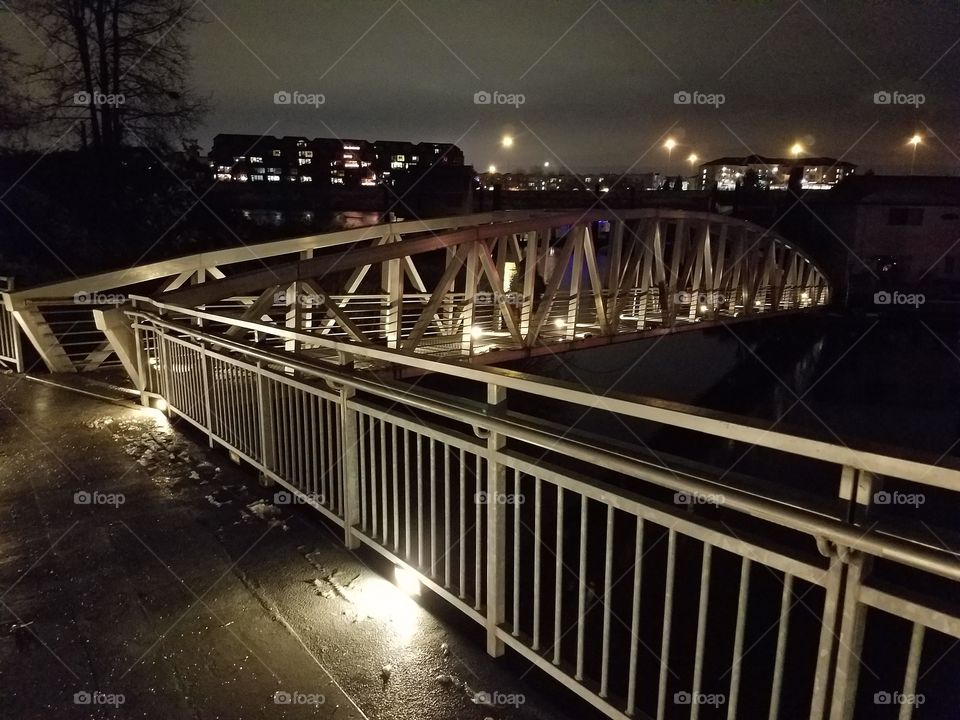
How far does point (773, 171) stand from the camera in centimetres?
7912

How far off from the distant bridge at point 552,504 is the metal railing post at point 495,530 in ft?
0.03

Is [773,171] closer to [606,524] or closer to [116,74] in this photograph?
[116,74]

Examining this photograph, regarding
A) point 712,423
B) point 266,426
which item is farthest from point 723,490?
point 266,426

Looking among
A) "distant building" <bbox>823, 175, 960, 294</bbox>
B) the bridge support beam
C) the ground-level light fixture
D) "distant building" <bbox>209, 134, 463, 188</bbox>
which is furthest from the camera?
"distant building" <bbox>209, 134, 463, 188</bbox>

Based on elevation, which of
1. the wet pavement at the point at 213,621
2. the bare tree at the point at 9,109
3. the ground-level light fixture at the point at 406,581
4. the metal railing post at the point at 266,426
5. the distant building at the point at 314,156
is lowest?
the wet pavement at the point at 213,621

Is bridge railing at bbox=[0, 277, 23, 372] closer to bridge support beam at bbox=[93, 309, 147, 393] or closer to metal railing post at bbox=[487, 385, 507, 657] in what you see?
bridge support beam at bbox=[93, 309, 147, 393]

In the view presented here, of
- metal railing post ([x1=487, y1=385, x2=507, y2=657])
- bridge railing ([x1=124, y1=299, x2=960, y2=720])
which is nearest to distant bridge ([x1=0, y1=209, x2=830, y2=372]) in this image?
bridge railing ([x1=124, y1=299, x2=960, y2=720])

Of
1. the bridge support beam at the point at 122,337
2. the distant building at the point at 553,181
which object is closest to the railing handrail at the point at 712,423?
the bridge support beam at the point at 122,337

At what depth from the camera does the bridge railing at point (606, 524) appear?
174 cm

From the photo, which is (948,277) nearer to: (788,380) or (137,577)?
(788,380)

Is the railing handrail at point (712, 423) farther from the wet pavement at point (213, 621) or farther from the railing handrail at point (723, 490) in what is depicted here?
the wet pavement at point (213, 621)

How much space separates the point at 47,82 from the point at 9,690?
74.9ft

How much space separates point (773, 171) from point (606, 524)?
8694 centimetres

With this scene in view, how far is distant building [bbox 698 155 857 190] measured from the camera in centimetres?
5151
